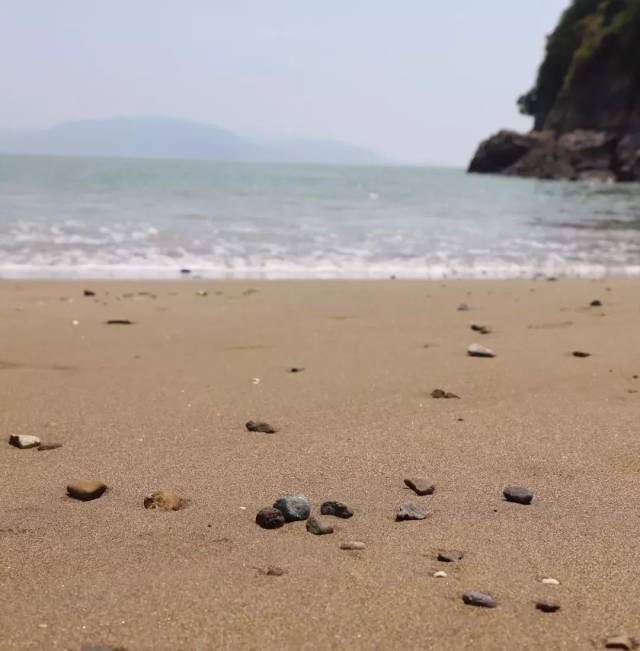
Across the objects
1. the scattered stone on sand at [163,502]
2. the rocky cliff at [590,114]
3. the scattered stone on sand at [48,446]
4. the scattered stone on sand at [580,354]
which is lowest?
the scattered stone on sand at [48,446]

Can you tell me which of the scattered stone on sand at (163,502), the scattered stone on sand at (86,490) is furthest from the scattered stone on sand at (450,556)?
the scattered stone on sand at (86,490)

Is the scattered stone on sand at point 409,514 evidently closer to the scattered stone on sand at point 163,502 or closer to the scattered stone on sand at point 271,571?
the scattered stone on sand at point 271,571

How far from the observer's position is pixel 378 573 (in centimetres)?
182

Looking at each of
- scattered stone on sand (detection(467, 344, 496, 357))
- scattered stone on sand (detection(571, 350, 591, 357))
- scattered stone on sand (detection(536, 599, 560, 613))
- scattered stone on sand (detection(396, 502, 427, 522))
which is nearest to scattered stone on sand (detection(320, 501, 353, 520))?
scattered stone on sand (detection(396, 502, 427, 522))

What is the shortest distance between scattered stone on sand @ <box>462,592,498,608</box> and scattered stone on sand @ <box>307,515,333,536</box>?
43 centimetres

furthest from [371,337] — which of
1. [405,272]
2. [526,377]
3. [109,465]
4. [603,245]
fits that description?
[603,245]

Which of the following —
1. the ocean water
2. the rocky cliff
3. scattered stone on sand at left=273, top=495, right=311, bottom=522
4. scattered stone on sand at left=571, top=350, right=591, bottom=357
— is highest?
the rocky cliff

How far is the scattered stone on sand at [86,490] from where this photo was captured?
7.29ft

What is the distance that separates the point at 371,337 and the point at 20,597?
10.4ft

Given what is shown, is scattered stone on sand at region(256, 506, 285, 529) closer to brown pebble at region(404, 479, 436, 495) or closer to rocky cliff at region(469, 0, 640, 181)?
brown pebble at region(404, 479, 436, 495)

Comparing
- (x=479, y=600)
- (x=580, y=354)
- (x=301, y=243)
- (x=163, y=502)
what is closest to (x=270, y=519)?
(x=163, y=502)

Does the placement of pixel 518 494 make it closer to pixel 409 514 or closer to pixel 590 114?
pixel 409 514

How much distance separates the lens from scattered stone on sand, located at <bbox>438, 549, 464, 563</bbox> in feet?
6.21

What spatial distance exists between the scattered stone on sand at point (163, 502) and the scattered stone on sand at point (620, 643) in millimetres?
1095
